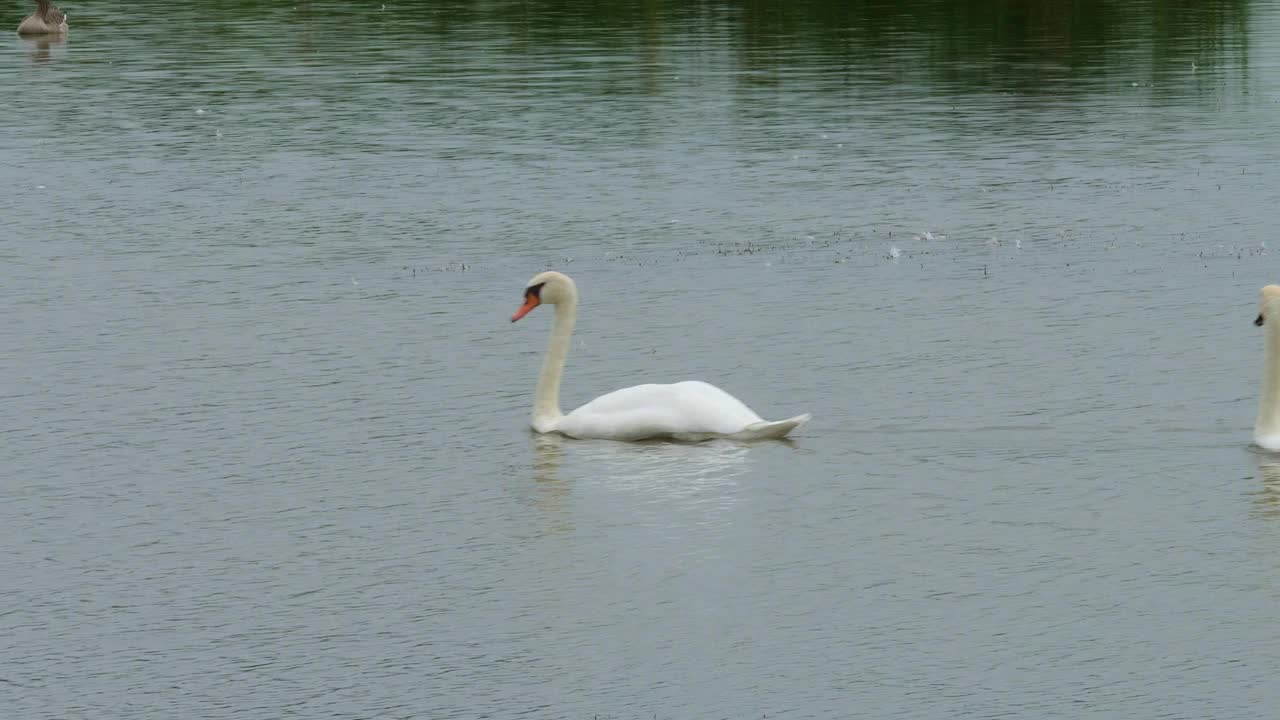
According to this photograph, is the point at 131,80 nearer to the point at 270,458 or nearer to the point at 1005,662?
the point at 270,458

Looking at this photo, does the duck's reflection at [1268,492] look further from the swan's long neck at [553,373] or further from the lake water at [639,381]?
the swan's long neck at [553,373]

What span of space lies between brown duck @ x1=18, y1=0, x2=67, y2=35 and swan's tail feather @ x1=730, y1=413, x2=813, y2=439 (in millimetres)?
37653

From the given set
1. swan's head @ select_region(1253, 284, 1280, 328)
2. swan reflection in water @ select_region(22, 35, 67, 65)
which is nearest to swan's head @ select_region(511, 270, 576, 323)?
swan's head @ select_region(1253, 284, 1280, 328)

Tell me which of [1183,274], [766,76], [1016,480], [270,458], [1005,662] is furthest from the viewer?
[766,76]

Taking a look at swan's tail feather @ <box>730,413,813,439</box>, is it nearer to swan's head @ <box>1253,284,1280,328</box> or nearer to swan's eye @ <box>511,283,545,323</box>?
swan's eye @ <box>511,283,545,323</box>

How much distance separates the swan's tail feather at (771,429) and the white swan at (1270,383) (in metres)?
2.76

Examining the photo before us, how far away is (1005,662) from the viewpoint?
11.5 metres

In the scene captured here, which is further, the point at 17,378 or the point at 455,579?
the point at 17,378

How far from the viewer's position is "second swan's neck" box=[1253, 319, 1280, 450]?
51.2ft

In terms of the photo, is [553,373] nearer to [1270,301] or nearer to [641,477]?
[641,477]

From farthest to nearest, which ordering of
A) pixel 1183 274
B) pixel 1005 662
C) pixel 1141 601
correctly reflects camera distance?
pixel 1183 274 → pixel 1141 601 → pixel 1005 662

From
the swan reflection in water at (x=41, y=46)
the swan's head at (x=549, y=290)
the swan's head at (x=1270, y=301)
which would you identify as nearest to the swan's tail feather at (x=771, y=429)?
the swan's head at (x=549, y=290)

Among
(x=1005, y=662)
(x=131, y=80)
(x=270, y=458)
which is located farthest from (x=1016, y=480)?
(x=131, y=80)

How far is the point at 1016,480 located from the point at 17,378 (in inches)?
298
